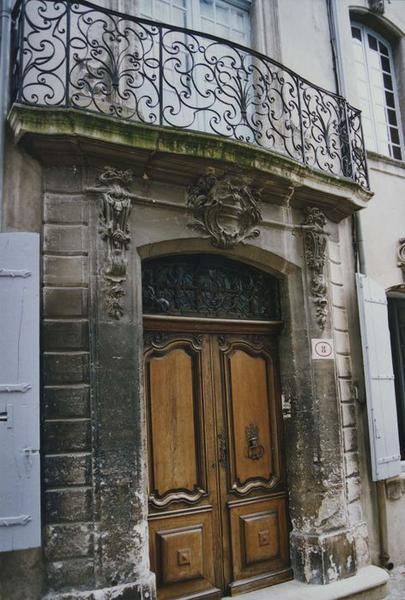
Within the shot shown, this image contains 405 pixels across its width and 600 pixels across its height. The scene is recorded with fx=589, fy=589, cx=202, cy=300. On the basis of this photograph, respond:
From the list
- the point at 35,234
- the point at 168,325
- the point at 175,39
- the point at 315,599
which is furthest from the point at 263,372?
the point at 175,39

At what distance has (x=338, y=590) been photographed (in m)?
5.29

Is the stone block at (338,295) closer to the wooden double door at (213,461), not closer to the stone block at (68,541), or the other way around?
the wooden double door at (213,461)

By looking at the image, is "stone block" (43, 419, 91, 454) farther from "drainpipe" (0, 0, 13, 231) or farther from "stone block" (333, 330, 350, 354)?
"stone block" (333, 330, 350, 354)

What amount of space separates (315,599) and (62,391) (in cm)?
285

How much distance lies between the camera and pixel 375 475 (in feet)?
19.6

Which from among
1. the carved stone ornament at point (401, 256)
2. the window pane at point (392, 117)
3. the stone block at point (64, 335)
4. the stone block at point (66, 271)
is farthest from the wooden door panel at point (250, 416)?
the window pane at point (392, 117)

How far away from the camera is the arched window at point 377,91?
766 centimetres

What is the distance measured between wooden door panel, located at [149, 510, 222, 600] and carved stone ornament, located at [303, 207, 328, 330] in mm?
2261

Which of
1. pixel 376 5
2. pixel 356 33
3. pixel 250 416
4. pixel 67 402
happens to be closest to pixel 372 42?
pixel 356 33

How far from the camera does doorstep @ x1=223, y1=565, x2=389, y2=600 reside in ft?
Result: 17.0

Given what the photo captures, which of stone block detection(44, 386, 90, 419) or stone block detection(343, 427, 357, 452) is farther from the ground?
stone block detection(44, 386, 90, 419)

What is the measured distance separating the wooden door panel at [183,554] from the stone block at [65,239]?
7.71 ft

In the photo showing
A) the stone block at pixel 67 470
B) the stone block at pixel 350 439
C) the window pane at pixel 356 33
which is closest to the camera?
the stone block at pixel 67 470

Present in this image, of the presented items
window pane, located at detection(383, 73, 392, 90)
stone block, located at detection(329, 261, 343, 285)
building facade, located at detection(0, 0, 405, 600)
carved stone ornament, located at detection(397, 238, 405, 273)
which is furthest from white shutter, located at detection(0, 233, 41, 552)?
window pane, located at detection(383, 73, 392, 90)
